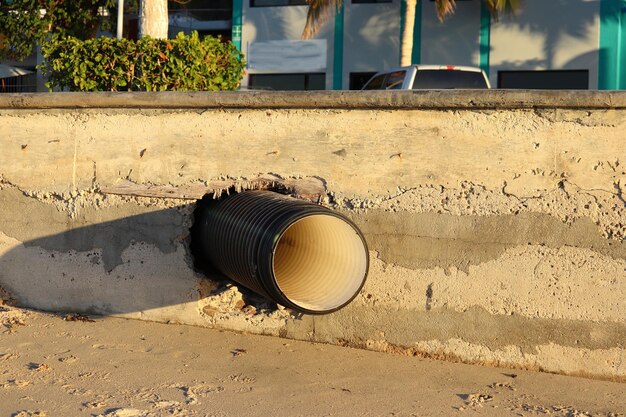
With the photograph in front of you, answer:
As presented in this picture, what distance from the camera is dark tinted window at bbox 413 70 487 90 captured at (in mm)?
15684

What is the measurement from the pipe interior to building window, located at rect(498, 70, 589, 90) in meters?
16.1

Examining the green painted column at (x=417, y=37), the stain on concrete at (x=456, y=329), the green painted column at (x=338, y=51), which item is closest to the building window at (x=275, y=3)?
the green painted column at (x=338, y=51)

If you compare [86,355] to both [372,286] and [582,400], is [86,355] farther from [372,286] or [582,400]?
[582,400]

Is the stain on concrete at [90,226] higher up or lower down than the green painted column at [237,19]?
lower down

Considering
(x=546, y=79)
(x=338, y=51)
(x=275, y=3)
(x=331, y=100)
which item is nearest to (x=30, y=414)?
(x=331, y=100)

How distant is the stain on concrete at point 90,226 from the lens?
7.57 meters

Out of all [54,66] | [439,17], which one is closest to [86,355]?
[54,66]

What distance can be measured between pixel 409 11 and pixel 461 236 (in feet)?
54.3

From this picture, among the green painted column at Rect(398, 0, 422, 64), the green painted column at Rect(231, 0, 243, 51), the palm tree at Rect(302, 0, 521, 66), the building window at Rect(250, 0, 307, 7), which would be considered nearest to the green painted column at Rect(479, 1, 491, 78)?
the palm tree at Rect(302, 0, 521, 66)

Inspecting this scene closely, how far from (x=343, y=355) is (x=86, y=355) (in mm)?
2050

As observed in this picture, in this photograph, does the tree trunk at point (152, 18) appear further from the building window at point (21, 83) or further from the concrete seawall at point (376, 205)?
the building window at point (21, 83)

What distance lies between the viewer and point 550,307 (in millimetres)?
6422

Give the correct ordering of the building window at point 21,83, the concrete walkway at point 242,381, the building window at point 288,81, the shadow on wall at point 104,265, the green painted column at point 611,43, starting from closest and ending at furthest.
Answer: the concrete walkway at point 242,381 → the shadow on wall at point 104,265 → the green painted column at point 611,43 → the building window at point 288,81 → the building window at point 21,83

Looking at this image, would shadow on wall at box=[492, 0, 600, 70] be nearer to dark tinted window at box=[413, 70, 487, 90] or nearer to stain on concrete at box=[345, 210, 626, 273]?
dark tinted window at box=[413, 70, 487, 90]
